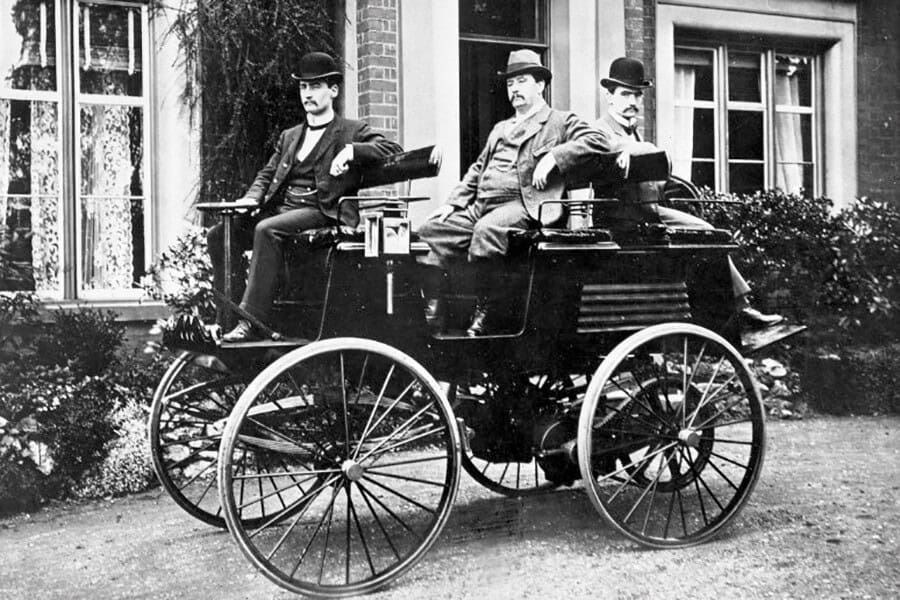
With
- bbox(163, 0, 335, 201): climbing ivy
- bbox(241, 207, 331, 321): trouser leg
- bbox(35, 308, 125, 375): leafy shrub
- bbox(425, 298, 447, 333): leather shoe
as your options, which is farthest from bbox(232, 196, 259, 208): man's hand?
bbox(163, 0, 335, 201): climbing ivy

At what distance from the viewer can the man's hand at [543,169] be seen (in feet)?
16.4

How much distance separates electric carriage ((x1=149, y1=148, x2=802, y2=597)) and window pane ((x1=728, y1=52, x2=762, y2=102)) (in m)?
5.82

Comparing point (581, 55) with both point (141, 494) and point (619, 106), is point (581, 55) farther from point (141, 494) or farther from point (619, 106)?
point (141, 494)

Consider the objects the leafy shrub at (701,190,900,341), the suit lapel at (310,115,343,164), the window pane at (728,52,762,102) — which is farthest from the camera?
the window pane at (728,52,762,102)

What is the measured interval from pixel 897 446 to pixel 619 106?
3060 mm

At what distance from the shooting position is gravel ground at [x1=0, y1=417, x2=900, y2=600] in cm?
412

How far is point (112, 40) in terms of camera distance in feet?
25.6

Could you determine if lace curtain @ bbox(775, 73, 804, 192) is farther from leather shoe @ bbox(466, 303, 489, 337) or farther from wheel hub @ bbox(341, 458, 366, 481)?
wheel hub @ bbox(341, 458, 366, 481)

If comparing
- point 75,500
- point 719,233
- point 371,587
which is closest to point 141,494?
point 75,500

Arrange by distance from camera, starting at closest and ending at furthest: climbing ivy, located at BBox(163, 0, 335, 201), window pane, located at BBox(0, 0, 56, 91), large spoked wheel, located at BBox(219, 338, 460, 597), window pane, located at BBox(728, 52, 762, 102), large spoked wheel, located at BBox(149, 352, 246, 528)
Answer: large spoked wheel, located at BBox(219, 338, 460, 597) → large spoked wheel, located at BBox(149, 352, 246, 528) → window pane, located at BBox(0, 0, 56, 91) → climbing ivy, located at BBox(163, 0, 335, 201) → window pane, located at BBox(728, 52, 762, 102)

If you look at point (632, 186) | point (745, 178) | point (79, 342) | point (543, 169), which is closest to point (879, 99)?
point (745, 178)

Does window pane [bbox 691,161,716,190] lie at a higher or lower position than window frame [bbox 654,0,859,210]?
lower

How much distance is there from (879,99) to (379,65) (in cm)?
553

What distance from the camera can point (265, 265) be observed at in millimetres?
4578
